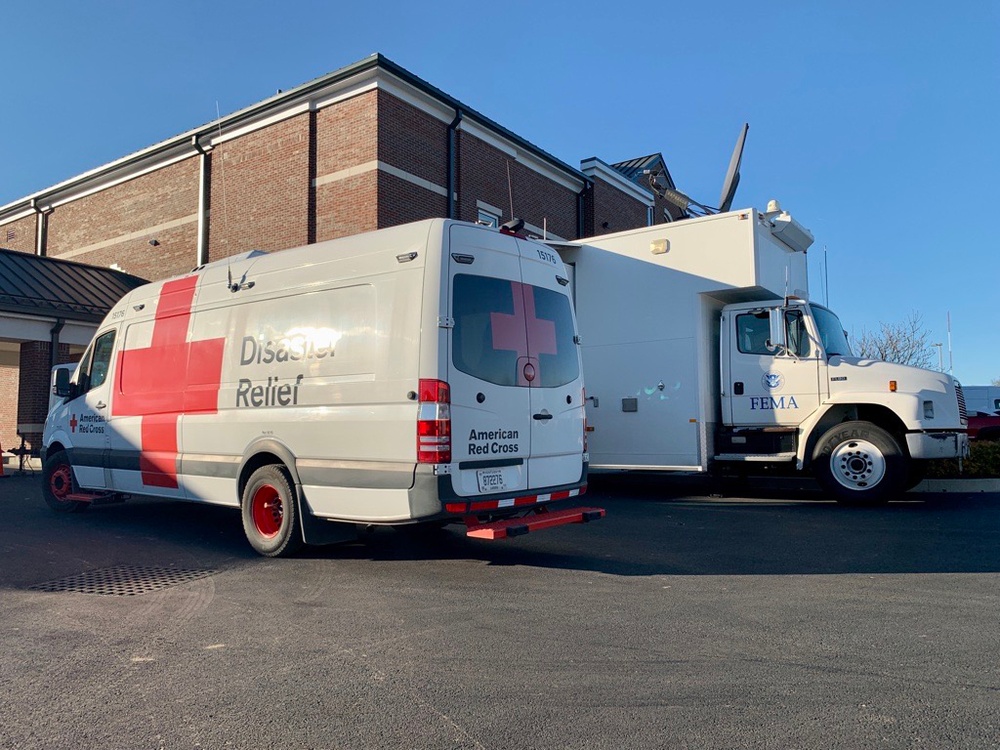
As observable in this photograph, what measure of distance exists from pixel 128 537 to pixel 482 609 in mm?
4726

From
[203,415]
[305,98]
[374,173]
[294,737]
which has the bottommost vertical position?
[294,737]

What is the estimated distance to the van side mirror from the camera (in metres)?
9.63

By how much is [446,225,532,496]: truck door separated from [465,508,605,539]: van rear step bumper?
27 cm

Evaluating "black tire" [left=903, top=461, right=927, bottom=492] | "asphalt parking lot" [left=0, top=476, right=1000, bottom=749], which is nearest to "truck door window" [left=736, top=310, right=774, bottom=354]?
"black tire" [left=903, top=461, right=927, bottom=492]

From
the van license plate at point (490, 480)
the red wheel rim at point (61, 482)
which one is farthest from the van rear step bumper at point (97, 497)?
the van license plate at point (490, 480)

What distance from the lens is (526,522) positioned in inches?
245

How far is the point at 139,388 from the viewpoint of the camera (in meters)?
8.53

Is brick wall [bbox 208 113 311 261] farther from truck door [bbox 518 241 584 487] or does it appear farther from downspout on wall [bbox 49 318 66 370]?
truck door [bbox 518 241 584 487]

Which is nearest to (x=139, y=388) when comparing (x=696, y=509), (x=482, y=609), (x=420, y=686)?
(x=482, y=609)

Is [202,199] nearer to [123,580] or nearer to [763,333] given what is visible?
[763,333]

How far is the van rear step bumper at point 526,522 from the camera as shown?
5980 mm

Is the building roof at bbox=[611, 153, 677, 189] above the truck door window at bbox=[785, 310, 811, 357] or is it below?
above

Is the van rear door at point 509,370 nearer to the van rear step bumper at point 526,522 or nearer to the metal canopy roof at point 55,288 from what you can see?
the van rear step bumper at point 526,522

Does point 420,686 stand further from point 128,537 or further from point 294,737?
point 128,537
